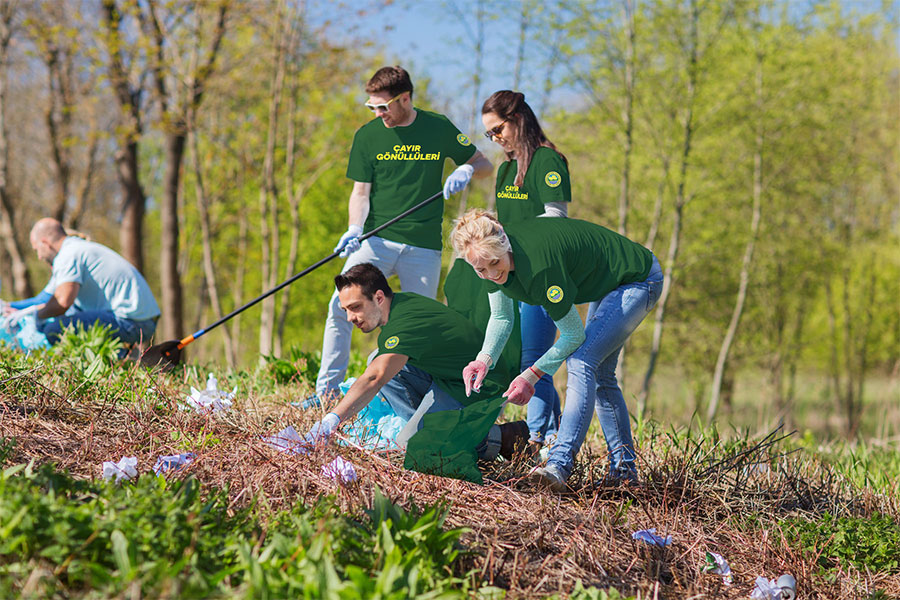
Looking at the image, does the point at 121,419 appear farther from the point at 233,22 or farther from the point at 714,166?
the point at 714,166

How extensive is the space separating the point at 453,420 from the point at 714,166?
36.9 feet

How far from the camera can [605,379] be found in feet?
11.5

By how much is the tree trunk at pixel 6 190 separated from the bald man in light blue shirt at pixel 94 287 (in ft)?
21.9

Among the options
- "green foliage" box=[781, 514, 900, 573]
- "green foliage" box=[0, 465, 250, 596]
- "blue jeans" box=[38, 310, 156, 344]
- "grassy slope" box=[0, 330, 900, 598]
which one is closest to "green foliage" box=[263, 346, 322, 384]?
"grassy slope" box=[0, 330, 900, 598]

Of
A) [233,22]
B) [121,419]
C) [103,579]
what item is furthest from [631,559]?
[233,22]

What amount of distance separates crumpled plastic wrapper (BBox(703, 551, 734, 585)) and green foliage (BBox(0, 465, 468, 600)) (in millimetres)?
1058

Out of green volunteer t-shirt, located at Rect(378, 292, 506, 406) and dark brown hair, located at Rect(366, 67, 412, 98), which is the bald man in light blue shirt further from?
green volunteer t-shirt, located at Rect(378, 292, 506, 406)

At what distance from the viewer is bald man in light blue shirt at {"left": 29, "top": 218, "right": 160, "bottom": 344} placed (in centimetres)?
550

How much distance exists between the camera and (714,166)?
43.4ft

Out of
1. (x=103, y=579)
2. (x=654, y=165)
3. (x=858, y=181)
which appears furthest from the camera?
(x=858, y=181)

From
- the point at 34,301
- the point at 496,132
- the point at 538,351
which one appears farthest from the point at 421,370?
the point at 34,301

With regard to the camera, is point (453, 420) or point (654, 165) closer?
point (453, 420)

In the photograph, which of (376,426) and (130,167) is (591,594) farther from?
(130,167)

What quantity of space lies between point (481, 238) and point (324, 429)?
104 centimetres
